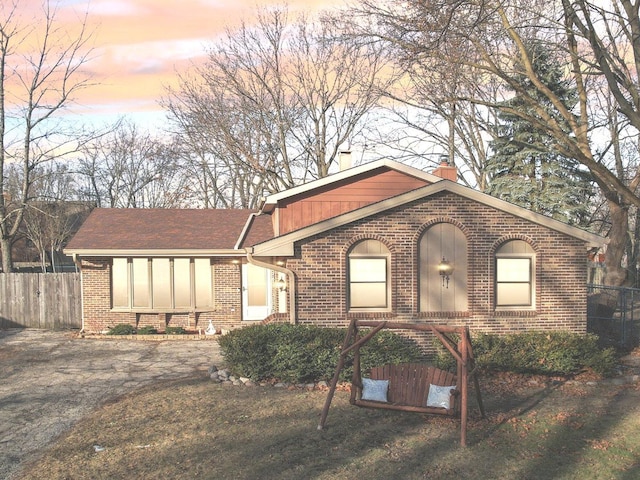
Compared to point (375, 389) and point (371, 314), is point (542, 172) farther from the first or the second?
point (375, 389)

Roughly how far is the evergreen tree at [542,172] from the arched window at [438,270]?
12.9 meters

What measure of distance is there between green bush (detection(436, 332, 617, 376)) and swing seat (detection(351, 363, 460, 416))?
9.32 feet

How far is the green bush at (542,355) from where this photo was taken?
11.6m

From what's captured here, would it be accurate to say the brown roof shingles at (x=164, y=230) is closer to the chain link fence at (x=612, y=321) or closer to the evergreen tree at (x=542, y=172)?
the chain link fence at (x=612, y=321)

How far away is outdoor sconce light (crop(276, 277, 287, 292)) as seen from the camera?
52.6ft

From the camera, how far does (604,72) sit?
12812mm

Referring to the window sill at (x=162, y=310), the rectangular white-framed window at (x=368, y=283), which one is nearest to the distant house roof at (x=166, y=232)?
the window sill at (x=162, y=310)

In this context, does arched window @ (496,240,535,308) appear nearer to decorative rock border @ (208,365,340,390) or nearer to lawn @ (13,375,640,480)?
lawn @ (13,375,640,480)

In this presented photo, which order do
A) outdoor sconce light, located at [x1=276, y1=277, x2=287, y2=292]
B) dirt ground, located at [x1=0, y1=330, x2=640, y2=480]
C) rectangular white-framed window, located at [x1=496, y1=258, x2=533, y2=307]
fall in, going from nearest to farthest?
1. dirt ground, located at [x1=0, y1=330, x2=640, y2=480]
2. rectangular white-framed window, located at [x1=496, y1=258, x2=533, y2=307]
3. outdoor sconce light, located at [x1=276, y1=277, x2=287, y2=292]

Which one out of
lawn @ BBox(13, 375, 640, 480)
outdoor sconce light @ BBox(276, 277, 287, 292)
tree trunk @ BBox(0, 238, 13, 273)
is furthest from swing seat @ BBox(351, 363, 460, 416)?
tree trunk @ BBox(0, 238, 13, 273)

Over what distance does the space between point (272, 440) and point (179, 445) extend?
1.26m

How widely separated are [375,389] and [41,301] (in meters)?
15.4

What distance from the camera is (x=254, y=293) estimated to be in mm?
18734

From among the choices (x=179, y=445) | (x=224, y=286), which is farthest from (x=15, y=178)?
(x=179, y=445)
